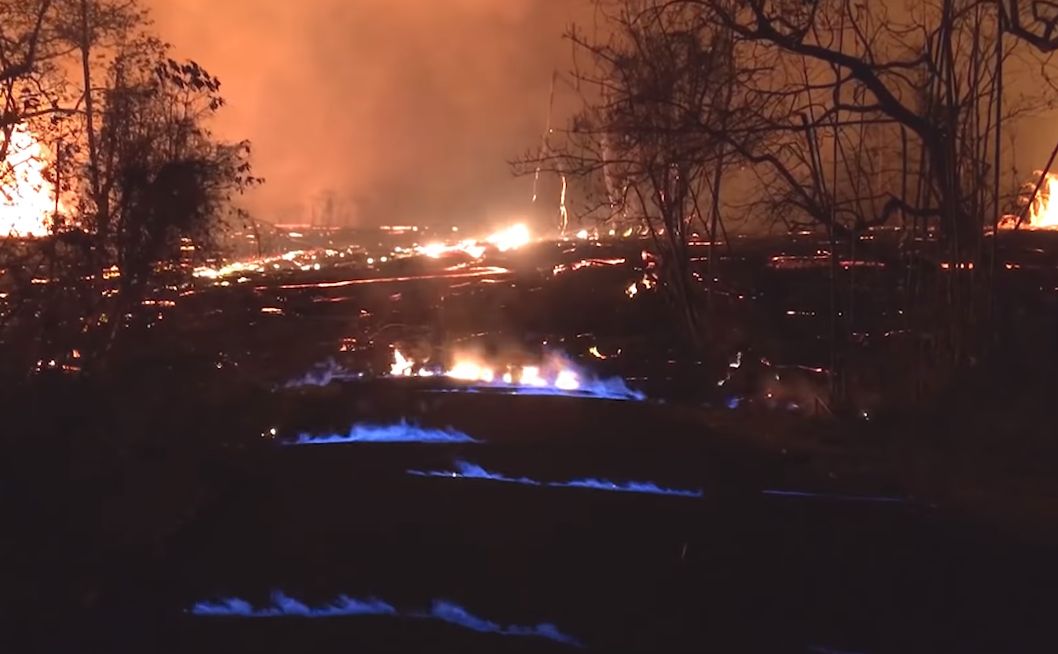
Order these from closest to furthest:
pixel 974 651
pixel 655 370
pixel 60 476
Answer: pixel 974 651, pixel 60 476, pixel 655 370

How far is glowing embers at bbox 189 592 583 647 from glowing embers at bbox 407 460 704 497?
1843mm

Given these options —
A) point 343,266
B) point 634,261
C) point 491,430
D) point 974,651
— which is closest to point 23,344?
point 491,430

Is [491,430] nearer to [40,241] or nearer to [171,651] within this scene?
[171,651]

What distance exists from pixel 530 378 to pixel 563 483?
328cm

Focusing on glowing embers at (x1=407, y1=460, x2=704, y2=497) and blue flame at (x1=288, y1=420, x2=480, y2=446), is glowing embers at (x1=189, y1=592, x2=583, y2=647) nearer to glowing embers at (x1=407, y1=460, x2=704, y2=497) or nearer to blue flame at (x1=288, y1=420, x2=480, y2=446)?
glowing embers at (x1=407, y1=460, x2=704, y2=497)

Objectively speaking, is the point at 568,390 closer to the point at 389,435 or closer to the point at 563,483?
the point at 389,435

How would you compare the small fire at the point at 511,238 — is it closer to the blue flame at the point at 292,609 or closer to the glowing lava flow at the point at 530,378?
A: the glowing lava flow at the point at 530,378

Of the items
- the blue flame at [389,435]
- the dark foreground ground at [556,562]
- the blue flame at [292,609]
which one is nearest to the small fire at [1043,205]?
the dark foreground ground at [556,562]

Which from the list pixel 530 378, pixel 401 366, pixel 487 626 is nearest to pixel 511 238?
pixel 401 366

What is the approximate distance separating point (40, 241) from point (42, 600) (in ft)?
14.2

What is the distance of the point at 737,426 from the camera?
901 cm

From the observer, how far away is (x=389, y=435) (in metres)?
8.82

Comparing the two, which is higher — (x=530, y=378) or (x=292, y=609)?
(x=530, y=378)

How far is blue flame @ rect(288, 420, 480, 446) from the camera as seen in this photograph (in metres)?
8.62
